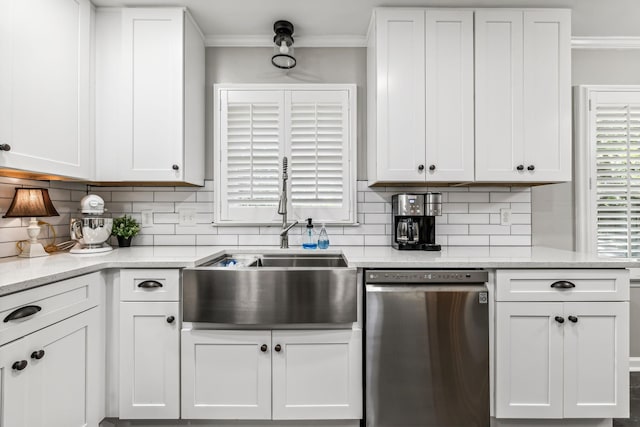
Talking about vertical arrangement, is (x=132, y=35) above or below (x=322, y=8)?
below

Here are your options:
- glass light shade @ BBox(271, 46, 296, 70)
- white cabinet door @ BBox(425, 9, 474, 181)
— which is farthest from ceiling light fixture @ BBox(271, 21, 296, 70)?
white cabinet door @ BBox(425, 9, 474, 181)

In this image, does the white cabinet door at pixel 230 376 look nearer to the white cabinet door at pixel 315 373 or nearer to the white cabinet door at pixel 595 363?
the white cabinet door at pixel 315 373

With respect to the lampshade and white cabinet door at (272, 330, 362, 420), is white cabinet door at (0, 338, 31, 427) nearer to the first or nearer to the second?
the lampshade

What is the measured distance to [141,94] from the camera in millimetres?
1968

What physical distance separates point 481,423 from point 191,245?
206cm

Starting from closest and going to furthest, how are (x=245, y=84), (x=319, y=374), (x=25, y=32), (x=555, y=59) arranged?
(x=25, y=32) < (x=319, y=374) < (x=555, y=59) < (x=245, y=84)

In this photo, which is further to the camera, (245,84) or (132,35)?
(245,84)

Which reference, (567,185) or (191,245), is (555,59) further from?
(191,245)

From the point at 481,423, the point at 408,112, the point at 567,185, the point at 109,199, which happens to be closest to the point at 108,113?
the point at 109,199

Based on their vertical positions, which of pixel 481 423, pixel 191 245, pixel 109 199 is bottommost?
pixel 481 423

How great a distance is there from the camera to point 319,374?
62.6 inches

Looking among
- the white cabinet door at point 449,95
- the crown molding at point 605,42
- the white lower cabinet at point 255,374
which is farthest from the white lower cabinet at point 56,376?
the crown molding at point 605,42

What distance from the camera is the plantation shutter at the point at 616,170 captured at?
2.24 m

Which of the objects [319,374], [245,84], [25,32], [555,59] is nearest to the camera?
[25,32]
